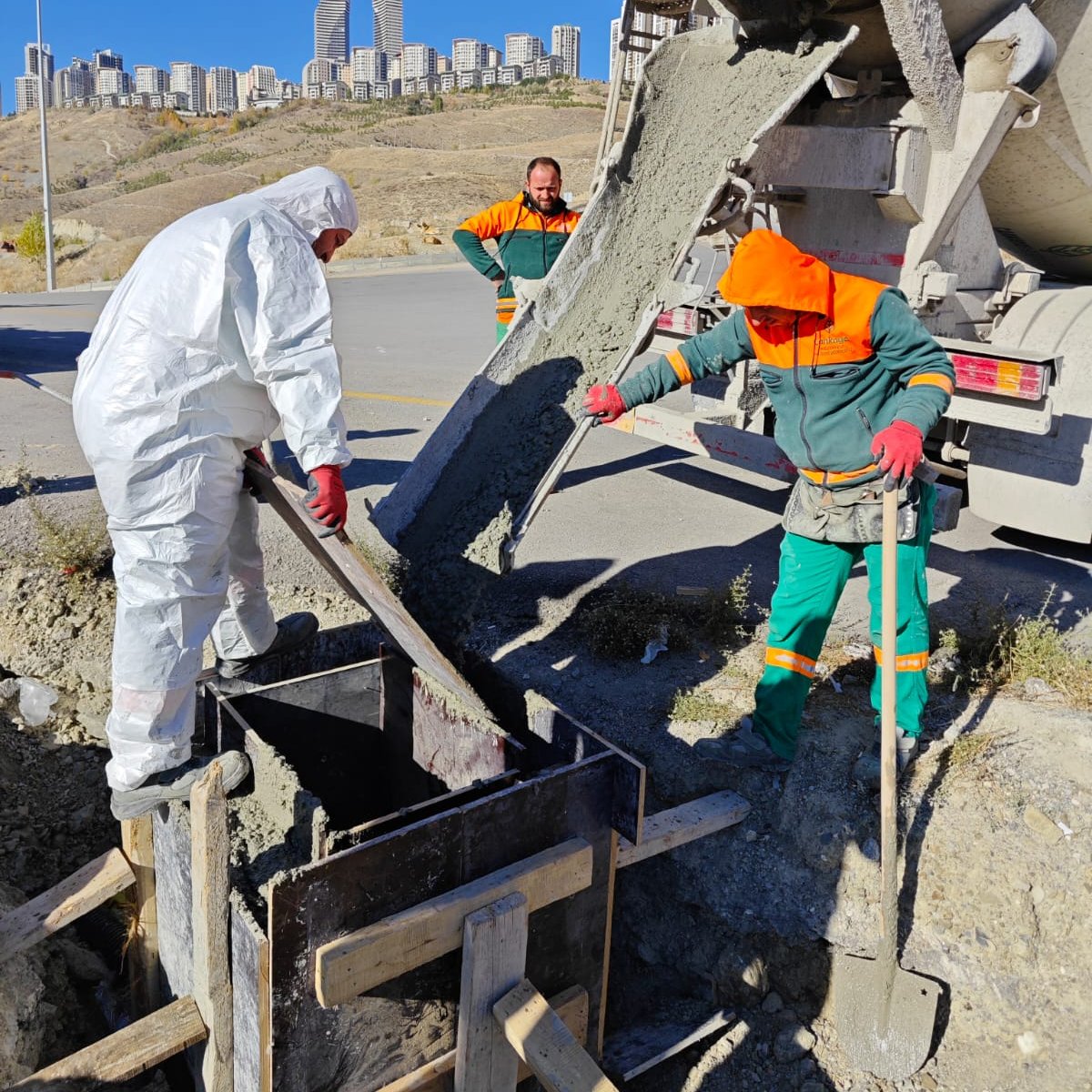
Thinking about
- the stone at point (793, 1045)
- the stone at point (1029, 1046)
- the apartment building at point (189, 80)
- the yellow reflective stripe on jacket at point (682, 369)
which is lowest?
the stone at point (793, 1045)

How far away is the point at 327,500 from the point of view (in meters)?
2.84

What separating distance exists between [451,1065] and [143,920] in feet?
3.68

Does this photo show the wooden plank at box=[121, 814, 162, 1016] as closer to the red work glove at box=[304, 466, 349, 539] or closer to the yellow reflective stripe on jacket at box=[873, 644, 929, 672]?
the red work glove at box=[304, 466, 349, 539]

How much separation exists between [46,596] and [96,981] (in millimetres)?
1879

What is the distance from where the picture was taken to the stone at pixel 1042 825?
132 inches

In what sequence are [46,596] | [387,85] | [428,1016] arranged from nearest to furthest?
[428,1016] < [46,596] < [387,85]

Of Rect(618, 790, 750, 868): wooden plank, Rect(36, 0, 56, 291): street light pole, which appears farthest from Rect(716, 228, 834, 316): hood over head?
Rect(36, 0, 56, 291): street light pole

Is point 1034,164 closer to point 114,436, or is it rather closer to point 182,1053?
point 114,436

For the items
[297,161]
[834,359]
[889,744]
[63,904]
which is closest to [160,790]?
[63,904]

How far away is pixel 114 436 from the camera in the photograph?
8.86 feet

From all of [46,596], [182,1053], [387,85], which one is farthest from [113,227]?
[387,85]

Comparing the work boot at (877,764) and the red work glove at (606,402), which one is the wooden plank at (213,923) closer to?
the red work glove at (606,402)

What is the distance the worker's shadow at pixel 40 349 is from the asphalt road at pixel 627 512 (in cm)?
7

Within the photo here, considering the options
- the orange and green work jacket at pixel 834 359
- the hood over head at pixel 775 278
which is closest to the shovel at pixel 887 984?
the orange and green work jacket at pixel 834 359
